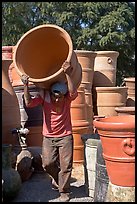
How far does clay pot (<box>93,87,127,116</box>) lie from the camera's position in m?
5.93

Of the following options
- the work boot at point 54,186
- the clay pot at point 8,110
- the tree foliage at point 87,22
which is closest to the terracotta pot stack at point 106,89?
the clay pot at point 8,110

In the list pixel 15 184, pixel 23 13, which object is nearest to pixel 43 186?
pixel 15 184

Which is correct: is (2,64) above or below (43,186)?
above

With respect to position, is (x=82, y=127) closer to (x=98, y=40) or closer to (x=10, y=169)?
(x=10, y=169)

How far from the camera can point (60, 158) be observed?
3.69m

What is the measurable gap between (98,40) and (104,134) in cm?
1093

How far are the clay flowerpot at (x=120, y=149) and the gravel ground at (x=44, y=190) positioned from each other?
937mm

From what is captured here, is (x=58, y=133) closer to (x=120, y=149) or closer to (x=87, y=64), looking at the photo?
(x=120, y=149)

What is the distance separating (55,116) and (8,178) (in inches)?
28.7

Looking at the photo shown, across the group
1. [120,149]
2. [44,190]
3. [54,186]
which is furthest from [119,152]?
[44,190]

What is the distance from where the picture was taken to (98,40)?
1350cm

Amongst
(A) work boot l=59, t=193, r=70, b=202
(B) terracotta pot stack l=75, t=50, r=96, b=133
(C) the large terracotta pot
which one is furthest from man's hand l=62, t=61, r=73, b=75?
(B) terracotta pot stack l=75, t=50, r=96, b=133

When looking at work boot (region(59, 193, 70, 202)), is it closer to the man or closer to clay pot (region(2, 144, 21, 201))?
the man

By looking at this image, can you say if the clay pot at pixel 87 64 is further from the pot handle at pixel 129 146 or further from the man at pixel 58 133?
the pot handle at pixel 129 146
